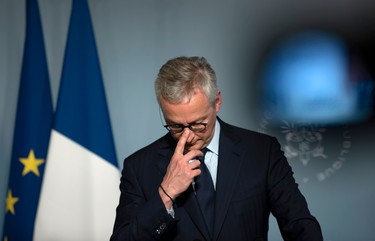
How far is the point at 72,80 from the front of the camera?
10.0 ft

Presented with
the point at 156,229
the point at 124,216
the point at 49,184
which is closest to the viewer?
the point at 156,229

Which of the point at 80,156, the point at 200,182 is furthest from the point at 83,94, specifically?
the point at 200,182

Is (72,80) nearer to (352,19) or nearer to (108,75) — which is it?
(108,75)

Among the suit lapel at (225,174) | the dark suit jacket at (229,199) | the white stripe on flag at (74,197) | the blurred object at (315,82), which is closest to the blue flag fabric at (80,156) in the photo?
the white stripe on flag at (74,197)

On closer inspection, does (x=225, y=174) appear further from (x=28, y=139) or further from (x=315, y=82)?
(x=28, y=139)

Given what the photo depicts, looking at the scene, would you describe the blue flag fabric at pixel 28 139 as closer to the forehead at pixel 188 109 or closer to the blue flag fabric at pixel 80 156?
the blue flag fabric at pixel 80 156

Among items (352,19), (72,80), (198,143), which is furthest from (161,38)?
(198,143)

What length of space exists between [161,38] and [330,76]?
0.96m

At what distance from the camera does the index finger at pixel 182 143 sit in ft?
5.84

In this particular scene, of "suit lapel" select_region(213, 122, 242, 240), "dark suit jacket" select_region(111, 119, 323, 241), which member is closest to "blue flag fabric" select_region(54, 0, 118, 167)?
"dark suit jacket" select_region(111, 119, 323, 241)

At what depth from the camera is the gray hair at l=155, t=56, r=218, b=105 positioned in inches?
70.8

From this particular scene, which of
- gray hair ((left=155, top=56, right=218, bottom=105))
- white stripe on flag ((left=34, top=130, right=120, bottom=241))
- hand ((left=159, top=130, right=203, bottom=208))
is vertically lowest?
white stripe on flag ((left=34, top=130, right=120, bottom=241))

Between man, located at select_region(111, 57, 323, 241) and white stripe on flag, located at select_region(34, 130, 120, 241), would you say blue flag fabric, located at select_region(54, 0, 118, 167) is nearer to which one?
white stripe on flag, located at select_region(34, 130, 120, 241)

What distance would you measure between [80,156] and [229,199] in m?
1.38
